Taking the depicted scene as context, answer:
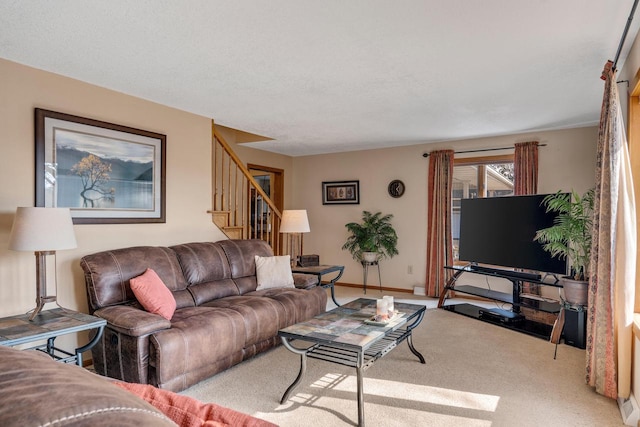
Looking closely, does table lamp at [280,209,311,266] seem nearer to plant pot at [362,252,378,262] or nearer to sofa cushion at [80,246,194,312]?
plant pot at [362,252,378,262]

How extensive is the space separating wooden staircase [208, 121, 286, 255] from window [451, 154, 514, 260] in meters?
2.62

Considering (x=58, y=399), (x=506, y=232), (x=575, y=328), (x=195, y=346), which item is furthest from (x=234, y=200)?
(x=58, y=399)

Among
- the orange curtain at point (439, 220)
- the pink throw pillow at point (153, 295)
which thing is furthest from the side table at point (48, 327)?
the orange curtain at point (439, 220)

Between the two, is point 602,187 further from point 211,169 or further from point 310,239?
point 310,239

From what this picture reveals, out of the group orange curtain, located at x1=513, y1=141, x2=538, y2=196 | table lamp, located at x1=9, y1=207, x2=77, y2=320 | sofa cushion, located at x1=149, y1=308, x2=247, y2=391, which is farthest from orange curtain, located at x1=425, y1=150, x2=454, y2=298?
table lamp, located at x1=9, y1=207, x2=77, y2=320

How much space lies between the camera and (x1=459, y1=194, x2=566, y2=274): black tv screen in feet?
14.0

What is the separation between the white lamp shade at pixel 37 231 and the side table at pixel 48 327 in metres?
0.46

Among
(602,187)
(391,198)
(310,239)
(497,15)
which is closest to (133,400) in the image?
(497,15)

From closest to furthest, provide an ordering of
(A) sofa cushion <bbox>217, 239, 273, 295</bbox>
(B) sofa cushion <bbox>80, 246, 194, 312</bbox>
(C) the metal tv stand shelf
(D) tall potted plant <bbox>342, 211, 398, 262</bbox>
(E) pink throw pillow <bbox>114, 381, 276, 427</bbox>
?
(E) pink throw pillow <bbox>114, 381, 276, 427</bbox> → (B) sofa cushion <bbox>80, 246, 194, 312</bbox> → (A) sofa cushion <bbox>217, 239, 273, 295</bbox> → (C) the metal tv stand shelf → (D) tall potted plant <bbox>342, 211, 398, 262</bbox>

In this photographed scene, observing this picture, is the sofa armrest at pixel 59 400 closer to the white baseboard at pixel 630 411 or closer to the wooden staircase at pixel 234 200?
the white baseboard at pixel 630 411

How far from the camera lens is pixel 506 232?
4.63 metres

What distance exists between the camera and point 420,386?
2.84m

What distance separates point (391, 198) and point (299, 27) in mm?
4351

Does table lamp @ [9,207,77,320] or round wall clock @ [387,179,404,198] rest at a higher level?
round wall clock @ [387,179,404,198]
